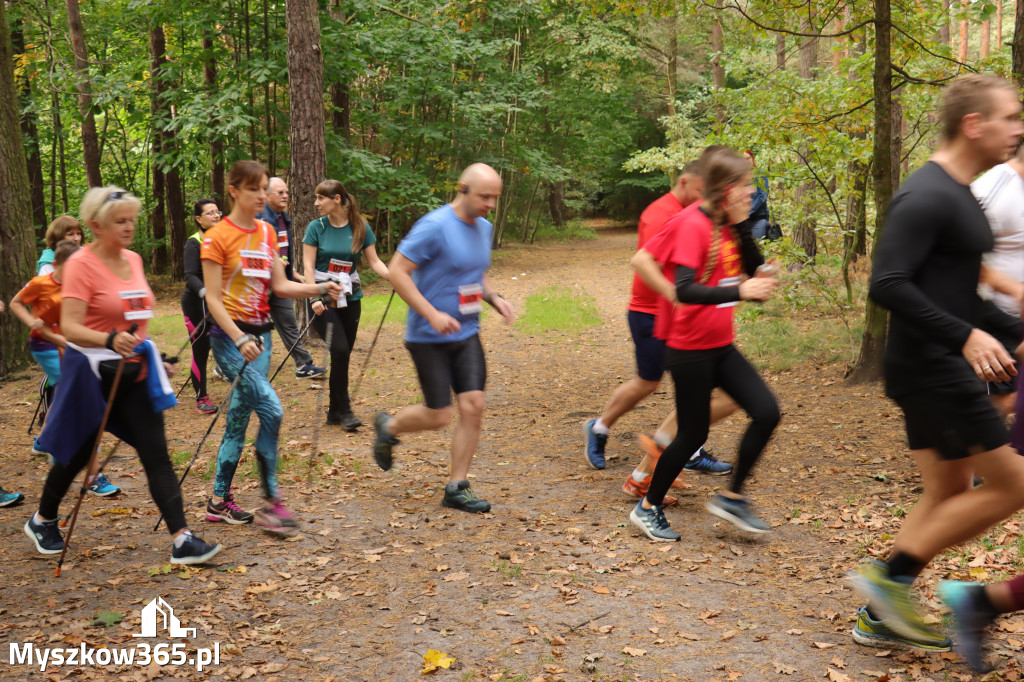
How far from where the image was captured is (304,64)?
452 inches

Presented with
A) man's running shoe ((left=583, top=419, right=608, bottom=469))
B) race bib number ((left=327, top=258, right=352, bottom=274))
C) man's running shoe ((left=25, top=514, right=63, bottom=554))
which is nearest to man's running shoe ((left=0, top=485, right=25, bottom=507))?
man's running shoe ((left=25, top=514, right=63, bottom=554))

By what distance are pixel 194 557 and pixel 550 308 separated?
12380 mm

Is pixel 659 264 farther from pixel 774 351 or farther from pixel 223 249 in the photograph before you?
pixel 774 351

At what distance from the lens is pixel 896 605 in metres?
3.39

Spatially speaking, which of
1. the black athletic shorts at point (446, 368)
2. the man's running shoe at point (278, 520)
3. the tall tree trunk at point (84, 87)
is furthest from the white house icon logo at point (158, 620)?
the tall tree trunk at point (84, 87)

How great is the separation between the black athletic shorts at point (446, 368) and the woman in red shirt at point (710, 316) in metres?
1.25

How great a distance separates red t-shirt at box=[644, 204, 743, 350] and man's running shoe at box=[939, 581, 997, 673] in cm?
177

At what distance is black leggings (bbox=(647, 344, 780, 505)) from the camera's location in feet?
14.6

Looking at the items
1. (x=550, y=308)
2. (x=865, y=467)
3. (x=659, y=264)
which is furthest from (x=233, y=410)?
(x=550, y=308)

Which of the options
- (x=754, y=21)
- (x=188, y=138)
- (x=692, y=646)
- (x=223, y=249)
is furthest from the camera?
(x=188, y=138)

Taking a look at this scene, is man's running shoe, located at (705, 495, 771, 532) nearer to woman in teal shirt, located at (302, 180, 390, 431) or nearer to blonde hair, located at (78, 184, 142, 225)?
blonde hair, located at (78, 184, 142, 225)

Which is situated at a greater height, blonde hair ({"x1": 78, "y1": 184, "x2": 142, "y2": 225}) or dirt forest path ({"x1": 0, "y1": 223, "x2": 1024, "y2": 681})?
blonde hair ({"x1": 78, "y1": 184, "x2": 142, "y2": 225})

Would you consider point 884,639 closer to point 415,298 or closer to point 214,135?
point 415,298

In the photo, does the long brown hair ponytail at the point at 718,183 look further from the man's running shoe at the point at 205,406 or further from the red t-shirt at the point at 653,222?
the man's running shoe at the point at 205,406
